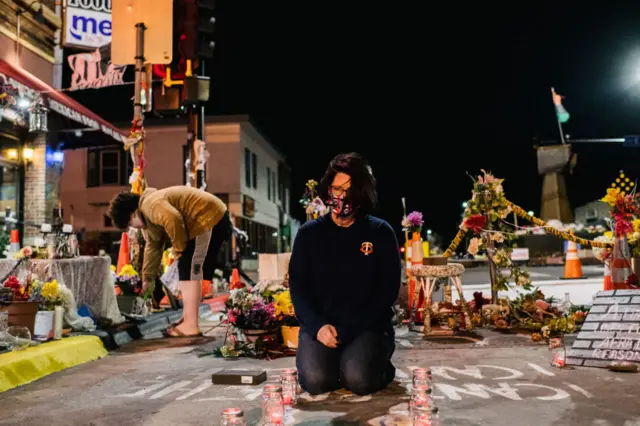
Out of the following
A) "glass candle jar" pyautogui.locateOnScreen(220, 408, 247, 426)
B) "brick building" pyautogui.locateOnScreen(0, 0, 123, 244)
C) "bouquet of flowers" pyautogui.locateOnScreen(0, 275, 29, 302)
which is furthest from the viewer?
"brick building" pyautogui.locateOnScreen(0, 0, 123, 244)

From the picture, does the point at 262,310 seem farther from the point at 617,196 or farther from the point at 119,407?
the point at 617,196

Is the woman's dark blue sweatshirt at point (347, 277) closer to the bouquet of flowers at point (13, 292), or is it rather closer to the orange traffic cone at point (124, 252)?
the bouquet of flowers at point (13, 292)

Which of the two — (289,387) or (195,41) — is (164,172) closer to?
(195,41)

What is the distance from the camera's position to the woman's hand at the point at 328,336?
3.95 m

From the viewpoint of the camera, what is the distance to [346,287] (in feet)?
13.4

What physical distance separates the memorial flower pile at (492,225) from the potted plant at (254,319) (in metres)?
3.28

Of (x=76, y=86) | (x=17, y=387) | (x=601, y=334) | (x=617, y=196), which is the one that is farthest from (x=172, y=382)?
(x=76, y=86)

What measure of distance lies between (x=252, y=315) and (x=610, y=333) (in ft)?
10.5

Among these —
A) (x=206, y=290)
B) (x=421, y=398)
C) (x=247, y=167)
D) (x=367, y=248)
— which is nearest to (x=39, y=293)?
(x=367, y=248)

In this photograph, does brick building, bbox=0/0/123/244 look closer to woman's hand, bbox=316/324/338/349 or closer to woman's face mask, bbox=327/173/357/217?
woman's face mask, bbox=327/173/357/217

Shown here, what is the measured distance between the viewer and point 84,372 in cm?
529

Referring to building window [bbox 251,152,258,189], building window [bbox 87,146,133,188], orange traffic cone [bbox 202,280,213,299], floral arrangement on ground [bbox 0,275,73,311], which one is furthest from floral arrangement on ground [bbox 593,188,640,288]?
building window [bbox 251,152,258,189]

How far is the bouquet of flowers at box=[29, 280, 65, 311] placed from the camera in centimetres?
588

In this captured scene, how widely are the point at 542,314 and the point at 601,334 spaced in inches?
102
